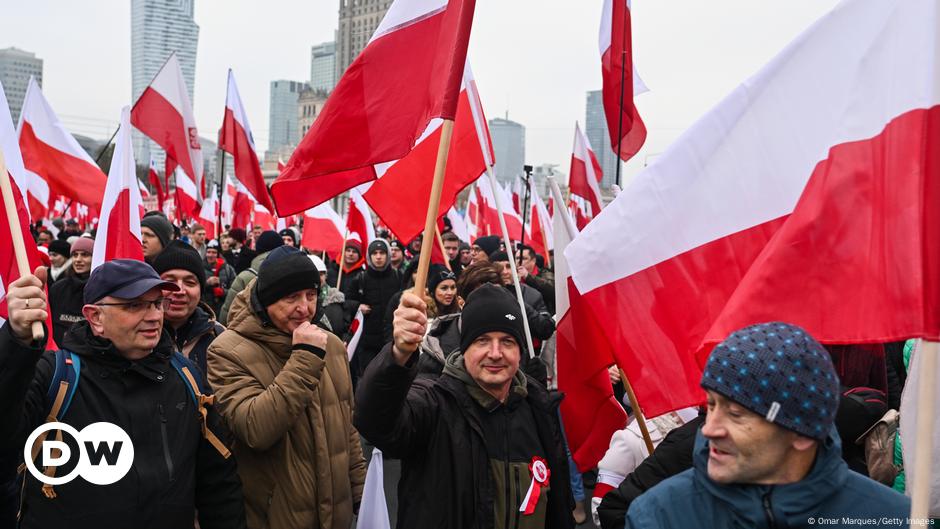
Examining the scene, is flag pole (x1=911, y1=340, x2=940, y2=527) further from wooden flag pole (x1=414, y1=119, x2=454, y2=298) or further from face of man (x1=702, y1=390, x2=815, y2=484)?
wooden flag pole (x1=414, y1=119, x2=454, y2=298)

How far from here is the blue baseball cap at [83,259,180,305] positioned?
116 inches

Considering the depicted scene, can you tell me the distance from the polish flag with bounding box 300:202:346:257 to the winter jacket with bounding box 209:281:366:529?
683cm

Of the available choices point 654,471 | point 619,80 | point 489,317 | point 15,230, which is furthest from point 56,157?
point 654,471

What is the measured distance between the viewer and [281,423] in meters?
3.22

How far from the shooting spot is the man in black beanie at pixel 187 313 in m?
4.01

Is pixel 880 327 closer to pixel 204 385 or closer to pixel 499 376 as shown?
pixel 499 376

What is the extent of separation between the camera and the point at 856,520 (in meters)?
1.90

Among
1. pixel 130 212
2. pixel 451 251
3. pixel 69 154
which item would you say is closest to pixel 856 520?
pixel 130 212

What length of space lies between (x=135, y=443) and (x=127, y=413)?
10cm

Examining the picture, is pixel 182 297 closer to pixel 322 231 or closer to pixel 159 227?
pixel 159 227

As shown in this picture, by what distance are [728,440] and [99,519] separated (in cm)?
197

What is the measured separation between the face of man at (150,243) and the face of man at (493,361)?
10.9 feet

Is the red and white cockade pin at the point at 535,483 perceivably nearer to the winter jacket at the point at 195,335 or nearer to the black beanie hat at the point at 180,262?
the winter jacket at the point at 195,335

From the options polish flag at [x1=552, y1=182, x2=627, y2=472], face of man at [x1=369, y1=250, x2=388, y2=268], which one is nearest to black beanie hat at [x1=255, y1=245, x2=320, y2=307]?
polish flag at [x1=552, y1=182, x2=627, y2=472]
